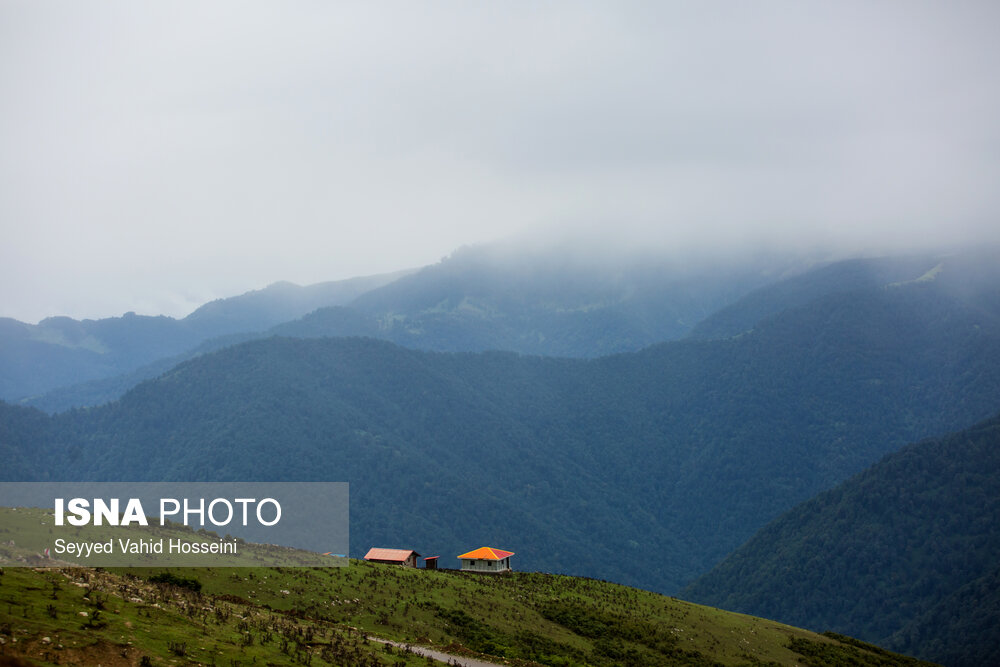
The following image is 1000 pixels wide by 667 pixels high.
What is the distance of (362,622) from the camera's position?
4294 centimetres

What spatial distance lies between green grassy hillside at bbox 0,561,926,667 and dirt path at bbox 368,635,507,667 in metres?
0.91

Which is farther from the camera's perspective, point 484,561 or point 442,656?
point 484,561

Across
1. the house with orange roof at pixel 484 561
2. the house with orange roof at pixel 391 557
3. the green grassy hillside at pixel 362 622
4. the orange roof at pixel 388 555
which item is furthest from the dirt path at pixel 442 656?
the house with orange roof at pixel 484 561

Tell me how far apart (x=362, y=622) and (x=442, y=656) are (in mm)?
6758

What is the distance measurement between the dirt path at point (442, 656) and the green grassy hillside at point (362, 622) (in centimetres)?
91

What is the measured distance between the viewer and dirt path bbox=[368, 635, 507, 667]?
36.5 m

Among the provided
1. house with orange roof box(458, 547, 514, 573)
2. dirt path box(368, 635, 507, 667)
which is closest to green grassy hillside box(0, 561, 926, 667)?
dirt path box(368, 635, 507, 667)

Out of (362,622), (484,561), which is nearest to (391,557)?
(484,561)

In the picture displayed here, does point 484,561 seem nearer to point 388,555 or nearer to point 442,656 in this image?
point 388,555

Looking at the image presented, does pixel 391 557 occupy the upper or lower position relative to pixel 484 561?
upper

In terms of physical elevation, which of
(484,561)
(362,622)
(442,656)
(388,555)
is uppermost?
(388,555)

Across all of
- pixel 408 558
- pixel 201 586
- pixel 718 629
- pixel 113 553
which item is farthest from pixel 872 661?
pixel 113 553

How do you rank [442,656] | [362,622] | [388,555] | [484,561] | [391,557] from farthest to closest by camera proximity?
[484,561], [388,555], [391,557], [362,622], [442,656]

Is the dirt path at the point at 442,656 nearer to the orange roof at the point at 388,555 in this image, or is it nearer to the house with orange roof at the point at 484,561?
the orange roof at the point at 388,555
